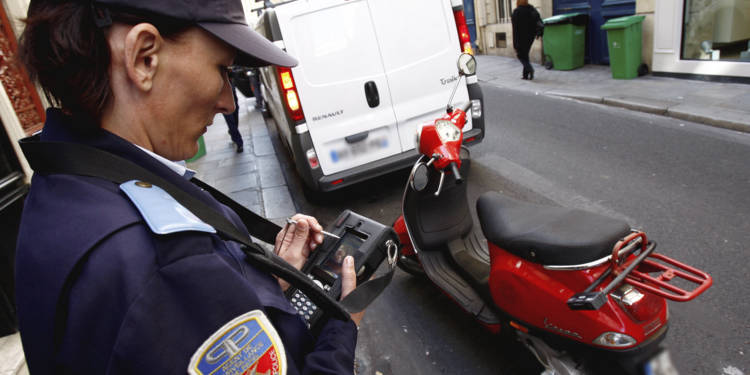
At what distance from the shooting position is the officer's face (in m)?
0.97

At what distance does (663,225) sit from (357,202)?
3.01m

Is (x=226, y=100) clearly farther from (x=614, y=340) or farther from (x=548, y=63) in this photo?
(x=548, y=63)

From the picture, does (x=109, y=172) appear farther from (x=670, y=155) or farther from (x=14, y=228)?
(x=670, y=155)

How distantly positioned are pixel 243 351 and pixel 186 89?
0.56 metres

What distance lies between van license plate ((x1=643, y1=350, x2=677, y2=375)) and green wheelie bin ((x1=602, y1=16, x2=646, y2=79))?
10041mm

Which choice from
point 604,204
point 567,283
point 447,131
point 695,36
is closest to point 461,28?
point 604,204

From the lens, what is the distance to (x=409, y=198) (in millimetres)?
3334

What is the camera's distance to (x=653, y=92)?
788 cm

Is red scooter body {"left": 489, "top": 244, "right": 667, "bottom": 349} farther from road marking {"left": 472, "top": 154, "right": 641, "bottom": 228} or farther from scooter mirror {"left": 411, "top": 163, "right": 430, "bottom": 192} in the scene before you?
road marking {"left": 472, "top": 154, "right": 641, "bottom": 228}

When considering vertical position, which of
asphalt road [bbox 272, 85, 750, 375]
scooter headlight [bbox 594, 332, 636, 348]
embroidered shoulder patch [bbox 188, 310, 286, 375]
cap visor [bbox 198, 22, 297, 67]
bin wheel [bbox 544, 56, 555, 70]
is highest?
cap visor [bbox 198, 22, 297, 67]

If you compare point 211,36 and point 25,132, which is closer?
point 211,36

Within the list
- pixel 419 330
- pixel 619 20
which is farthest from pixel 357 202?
pixel 619 20

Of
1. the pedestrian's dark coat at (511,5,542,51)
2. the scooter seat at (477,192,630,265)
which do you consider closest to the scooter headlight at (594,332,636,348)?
the scooter seat at (477,192,630,265)

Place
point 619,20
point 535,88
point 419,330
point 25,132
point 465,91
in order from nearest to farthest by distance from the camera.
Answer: point 419,330 < point 25,132 < point 465,91 < point 619,20 < point 535,88
